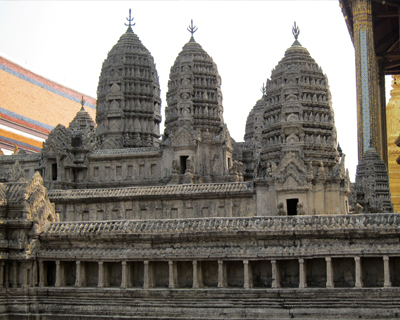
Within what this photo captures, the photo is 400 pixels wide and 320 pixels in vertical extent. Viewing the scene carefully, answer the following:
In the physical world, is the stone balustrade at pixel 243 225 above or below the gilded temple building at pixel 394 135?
below

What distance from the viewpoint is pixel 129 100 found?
2311 inches

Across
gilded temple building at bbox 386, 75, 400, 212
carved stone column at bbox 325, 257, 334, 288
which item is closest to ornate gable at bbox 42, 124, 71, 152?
carved stone column at bbox 325, 257, 334, 288

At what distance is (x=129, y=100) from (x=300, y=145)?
22.6 meters

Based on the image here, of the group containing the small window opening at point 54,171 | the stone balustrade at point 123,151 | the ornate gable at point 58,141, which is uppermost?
the ornate gable at point 58,141

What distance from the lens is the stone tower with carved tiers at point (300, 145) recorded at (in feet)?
127

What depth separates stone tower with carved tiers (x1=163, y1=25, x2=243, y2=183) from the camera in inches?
1976

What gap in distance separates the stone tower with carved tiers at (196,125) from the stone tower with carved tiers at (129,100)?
400cm

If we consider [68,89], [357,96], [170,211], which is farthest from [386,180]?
[68,89]

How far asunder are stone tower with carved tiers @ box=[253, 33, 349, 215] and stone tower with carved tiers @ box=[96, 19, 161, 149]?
Result: 59.3ft

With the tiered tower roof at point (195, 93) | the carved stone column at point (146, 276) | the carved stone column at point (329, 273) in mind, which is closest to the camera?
the carved stone column at point (329, 273)

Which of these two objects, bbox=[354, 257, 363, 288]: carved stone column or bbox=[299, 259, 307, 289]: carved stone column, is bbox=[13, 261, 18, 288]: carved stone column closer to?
bbox=[299, 259, 307, 289]: carved stone column

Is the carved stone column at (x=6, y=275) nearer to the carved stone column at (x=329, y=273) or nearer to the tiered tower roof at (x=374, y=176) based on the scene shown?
the carved stone column at (x=329, y=273)

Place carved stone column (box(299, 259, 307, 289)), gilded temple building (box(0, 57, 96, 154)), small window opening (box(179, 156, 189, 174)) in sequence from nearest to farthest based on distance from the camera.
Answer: carved stone column (box(299, 259, 307, 289))
small window opening (box(179, 156, 189, 174))
gilded temple building (box(0, 57, 96, 154))

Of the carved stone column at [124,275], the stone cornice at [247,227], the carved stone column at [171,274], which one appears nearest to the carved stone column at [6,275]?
the stone cornice at [247,227]
